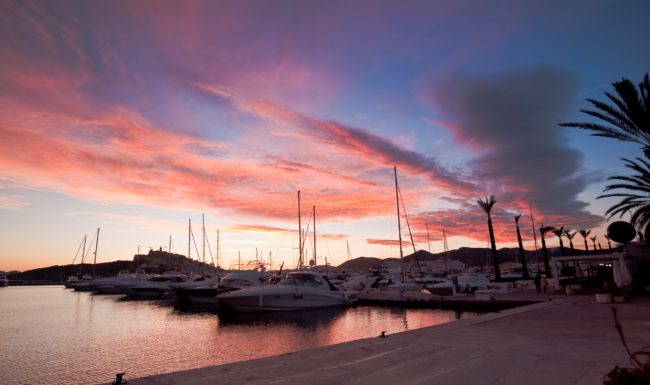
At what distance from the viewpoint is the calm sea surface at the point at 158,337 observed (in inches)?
683

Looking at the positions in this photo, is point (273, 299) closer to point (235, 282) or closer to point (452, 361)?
point (235, 282)

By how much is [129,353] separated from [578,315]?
67.2 ft

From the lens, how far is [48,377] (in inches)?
634

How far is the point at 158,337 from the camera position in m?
25.0

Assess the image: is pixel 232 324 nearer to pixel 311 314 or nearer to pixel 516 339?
pixel 311 314

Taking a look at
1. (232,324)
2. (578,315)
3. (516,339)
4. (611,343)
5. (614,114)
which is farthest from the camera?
(232,324)

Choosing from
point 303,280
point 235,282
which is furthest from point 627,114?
point 235,282

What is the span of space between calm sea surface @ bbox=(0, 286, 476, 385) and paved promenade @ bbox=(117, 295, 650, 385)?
1057 cm

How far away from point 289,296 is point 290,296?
104 mm

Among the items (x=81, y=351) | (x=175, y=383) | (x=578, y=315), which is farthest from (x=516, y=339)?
(x=81, y=351)

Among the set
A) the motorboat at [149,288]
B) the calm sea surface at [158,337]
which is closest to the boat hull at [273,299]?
the calm sea surface at [158,337]

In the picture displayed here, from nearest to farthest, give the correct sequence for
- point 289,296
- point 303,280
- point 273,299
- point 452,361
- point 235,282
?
point 452,361
point 273,299
point 289,296
point 303,280
point 235,282

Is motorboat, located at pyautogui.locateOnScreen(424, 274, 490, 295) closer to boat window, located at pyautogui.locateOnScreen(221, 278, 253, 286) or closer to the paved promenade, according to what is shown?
boat window, located at pyautogui.locateOnScreen(221, 278, 253, 286)

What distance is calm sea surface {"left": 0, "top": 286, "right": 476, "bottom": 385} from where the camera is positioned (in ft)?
56.9
